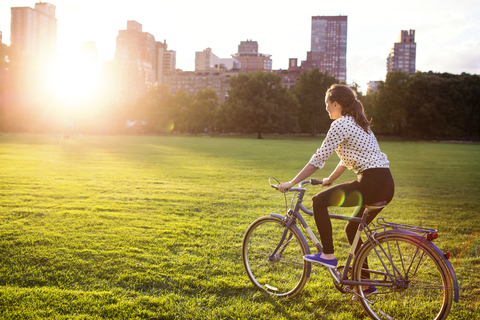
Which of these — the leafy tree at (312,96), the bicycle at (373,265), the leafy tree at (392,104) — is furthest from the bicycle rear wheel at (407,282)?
the leafy tree at (312,96)

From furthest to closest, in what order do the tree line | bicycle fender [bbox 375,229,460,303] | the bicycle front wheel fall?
the tree line → the bicycle front wheel → bicycle fender [bbox 375,229,460,303]

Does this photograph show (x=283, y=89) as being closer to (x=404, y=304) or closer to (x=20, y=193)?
(x=20, y=193)

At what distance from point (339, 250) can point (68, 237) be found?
454 centimetres

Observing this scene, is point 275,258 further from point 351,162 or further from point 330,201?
point 351,162

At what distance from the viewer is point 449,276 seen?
3.10 metres

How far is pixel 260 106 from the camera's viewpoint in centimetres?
7188

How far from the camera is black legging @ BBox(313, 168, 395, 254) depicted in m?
3.45

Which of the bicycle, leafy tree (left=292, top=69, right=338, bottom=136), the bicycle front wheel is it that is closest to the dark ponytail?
the bicycle

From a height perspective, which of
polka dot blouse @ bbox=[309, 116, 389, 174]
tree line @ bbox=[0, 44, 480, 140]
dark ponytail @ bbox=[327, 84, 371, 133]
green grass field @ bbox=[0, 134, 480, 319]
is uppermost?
tree line @ bbox=[0, 44, 480, 140]

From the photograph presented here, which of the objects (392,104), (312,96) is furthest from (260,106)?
(392,104)

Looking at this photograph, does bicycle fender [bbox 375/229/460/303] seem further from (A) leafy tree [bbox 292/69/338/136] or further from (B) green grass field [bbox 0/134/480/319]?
(A) leafy tree [bbox 292/69/338/136]

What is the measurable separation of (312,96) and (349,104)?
265ft

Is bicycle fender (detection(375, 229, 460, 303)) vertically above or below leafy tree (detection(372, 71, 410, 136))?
below

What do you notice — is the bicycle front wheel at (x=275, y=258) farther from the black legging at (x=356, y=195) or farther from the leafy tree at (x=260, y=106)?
the leafy tree at (x=260, y=106)
